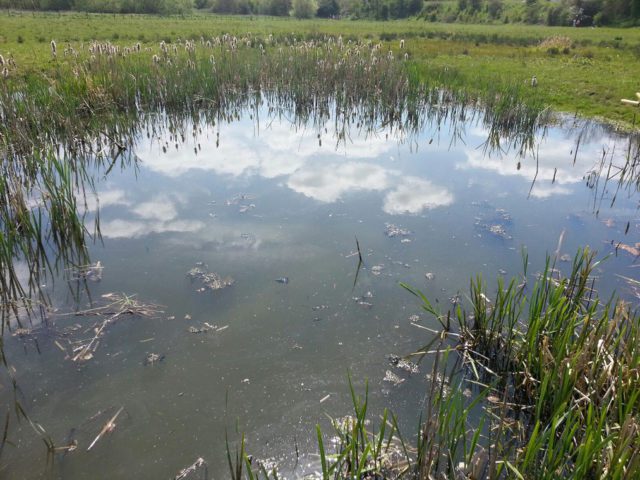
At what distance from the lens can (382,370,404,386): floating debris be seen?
344 cm

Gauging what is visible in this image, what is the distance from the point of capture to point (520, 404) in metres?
3.10

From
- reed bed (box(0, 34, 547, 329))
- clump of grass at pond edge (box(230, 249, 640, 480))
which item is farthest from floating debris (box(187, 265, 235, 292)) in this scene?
clump of grass at pond edge (box(230, 249, 640, 480))

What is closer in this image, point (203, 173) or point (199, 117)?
point (203, 173)

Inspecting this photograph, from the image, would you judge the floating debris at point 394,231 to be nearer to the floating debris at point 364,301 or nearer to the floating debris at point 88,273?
the floating debris at point 364,301

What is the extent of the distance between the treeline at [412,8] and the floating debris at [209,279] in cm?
3282

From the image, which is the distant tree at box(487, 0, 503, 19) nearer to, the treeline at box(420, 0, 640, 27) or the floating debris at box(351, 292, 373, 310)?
the treeline at box(420, 0, 640, 27)

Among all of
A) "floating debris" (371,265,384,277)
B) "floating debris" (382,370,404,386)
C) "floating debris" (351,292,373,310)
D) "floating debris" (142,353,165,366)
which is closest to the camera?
"floating debris" (382,370,404,386)

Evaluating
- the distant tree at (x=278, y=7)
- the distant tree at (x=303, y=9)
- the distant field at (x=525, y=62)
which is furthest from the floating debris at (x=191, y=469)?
the distant tree at (x=278, y=7)

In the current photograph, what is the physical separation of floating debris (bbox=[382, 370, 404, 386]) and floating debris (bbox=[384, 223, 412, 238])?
2498 millimetres

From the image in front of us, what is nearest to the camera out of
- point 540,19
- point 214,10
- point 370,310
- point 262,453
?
point 262,453

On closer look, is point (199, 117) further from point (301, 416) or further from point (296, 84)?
point (301, 416)

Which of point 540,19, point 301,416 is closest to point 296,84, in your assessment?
point 301,416

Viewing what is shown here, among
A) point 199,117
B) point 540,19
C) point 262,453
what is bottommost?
point 262,453

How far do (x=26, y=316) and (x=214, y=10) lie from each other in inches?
3256
